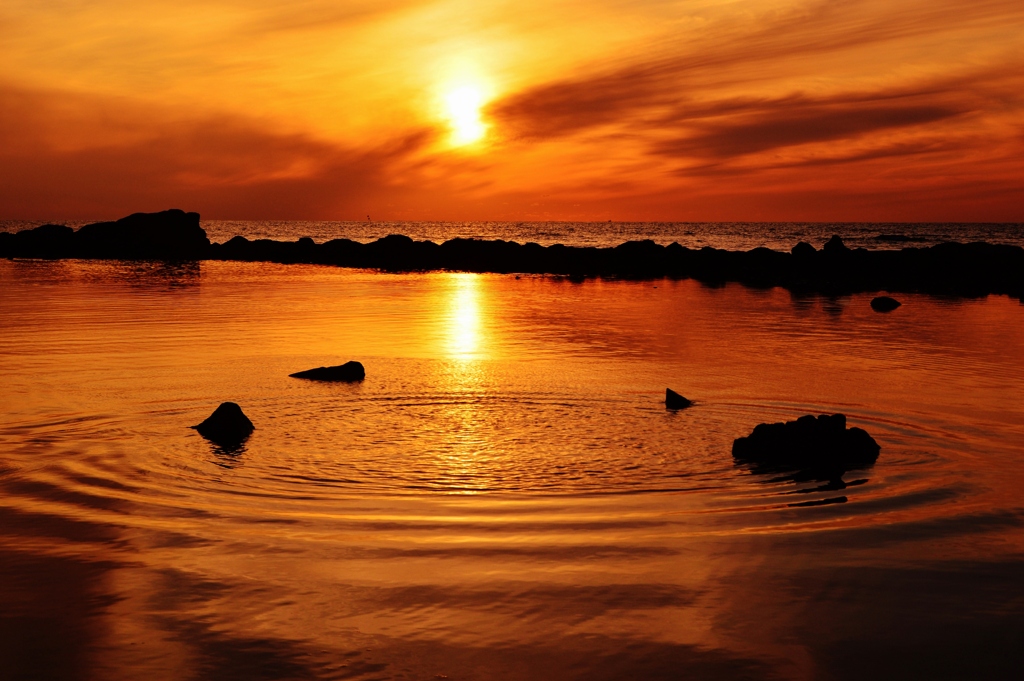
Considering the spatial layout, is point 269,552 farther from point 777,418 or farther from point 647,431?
point 777,418

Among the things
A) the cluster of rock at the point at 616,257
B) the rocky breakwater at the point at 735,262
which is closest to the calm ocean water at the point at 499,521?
the rocky breakwater at the point at 735,262

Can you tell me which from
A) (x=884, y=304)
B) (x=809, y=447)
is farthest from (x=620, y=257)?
(x=809, y=447)

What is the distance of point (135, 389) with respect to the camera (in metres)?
18.1

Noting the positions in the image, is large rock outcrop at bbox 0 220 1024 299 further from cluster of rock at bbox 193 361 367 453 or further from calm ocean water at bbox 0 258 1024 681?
cluster of rock at bbox 193 361 367 453

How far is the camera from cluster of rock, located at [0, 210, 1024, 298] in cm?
5853

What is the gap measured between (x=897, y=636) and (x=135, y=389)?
15172mm

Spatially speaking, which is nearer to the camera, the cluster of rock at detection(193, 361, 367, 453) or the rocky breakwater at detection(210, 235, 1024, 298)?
the cluster of rock at detection(193, 361, 367, 453)

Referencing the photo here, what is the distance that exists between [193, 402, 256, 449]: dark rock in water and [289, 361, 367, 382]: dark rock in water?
503 centimetres

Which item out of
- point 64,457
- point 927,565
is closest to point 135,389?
point 64,457

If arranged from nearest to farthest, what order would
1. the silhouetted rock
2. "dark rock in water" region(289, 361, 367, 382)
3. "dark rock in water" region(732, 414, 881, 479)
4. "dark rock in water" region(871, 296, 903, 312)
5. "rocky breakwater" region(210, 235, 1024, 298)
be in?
"dark rock in water" region(732, 414, 881, 479), "dark rock in water" region(289, 361, 367, 382), "dark rock in water" region(871, 296, 903, 312), "rocky breakwater" region(210, 235, 1024, 298), the silhouetted rock

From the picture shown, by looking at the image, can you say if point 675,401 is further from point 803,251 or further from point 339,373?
point 803,251

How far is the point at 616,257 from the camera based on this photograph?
81000 mm

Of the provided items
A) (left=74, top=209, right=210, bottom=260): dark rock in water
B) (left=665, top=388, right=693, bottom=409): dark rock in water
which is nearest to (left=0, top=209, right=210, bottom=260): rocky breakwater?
(left=74, top=209, right=210, bottom=260): dark rock in water

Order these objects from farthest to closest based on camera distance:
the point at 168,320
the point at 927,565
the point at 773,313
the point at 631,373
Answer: the point at 773,313, the point at 168,320, the point at 631,373, the point at 927,565
